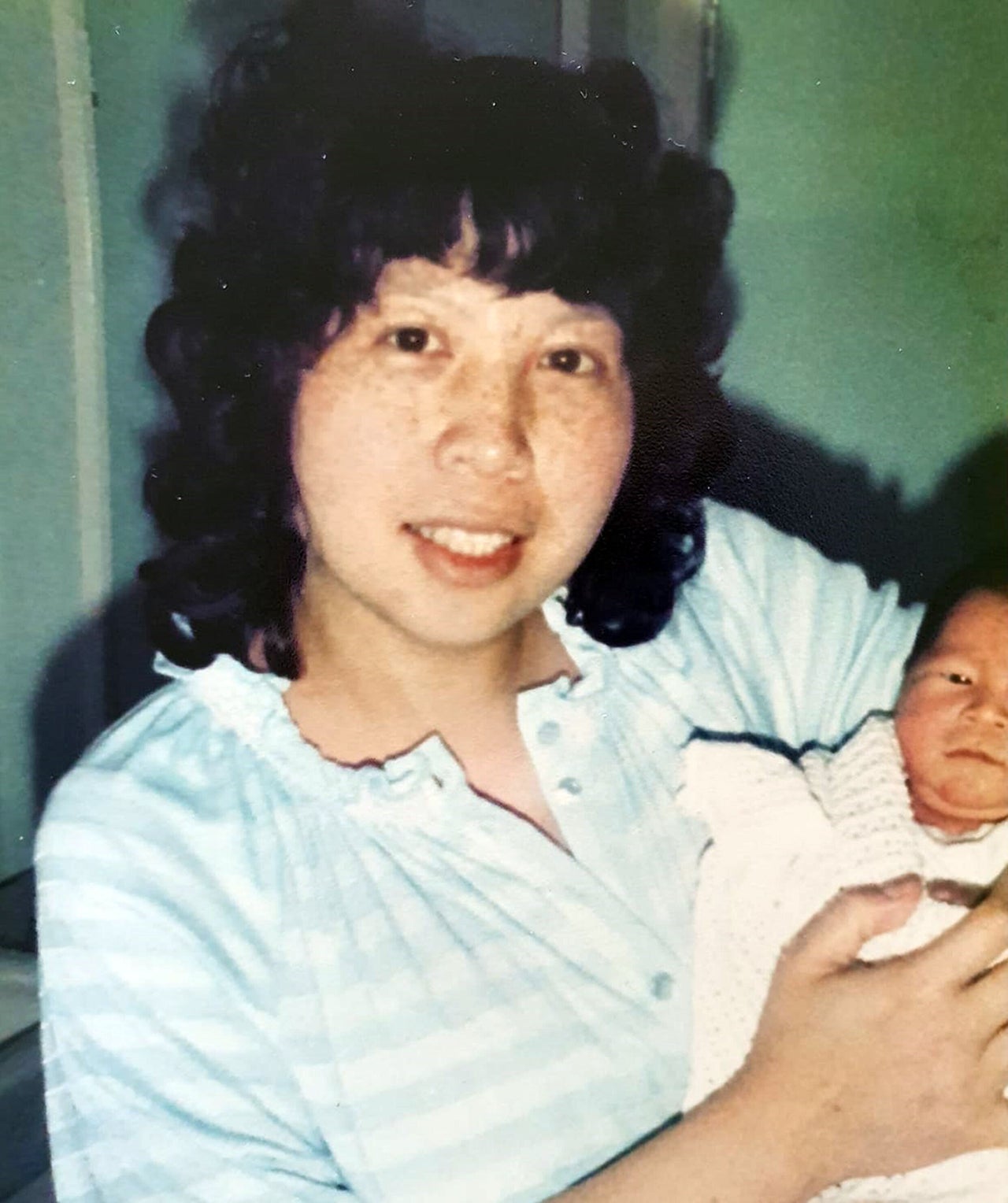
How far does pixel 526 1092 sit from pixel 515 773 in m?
0.20

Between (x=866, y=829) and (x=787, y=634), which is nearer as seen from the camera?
(x=866, y=829)

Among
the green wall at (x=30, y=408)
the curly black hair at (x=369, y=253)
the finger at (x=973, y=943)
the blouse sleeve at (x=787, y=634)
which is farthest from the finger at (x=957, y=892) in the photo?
the green wall at (x=30, y=408)

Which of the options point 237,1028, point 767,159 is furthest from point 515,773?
point 767,159

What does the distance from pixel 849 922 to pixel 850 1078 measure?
0.10 meters

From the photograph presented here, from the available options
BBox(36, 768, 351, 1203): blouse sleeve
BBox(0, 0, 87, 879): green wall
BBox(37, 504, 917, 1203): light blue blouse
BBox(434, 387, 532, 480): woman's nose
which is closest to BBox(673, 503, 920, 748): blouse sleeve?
BBox(37, 504, 917, 1203): light blue blouse

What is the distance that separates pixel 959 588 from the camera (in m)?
0.69

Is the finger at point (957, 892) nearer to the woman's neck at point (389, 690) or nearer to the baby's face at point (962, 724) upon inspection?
the baby's face at point (962, 724)

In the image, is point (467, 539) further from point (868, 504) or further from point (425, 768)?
point (868, 504)

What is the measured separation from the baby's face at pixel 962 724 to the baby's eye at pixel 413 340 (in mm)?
385

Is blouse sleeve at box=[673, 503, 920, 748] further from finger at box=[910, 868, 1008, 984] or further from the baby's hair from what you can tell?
finger at box=[910, 868, 1008, 984]

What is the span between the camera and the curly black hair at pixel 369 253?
61 centimetres

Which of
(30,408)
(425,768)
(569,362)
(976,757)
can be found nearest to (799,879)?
(976,757)

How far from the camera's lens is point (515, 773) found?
2.27 ft

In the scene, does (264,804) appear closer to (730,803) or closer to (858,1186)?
(730,803)
